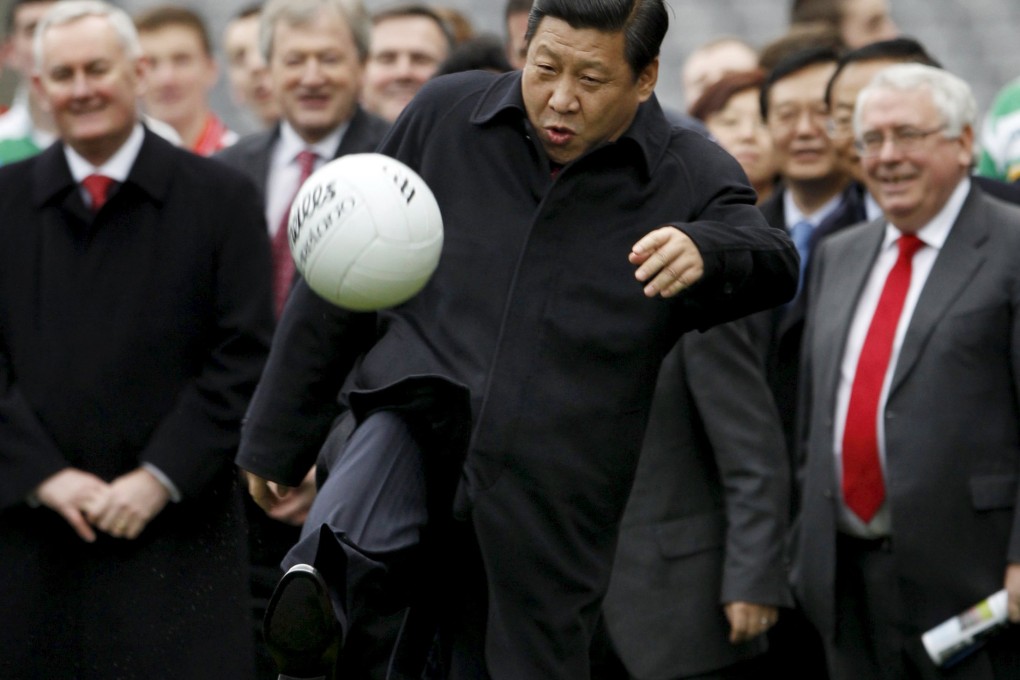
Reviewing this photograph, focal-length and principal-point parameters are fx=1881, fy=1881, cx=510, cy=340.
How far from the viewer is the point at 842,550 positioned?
269 inches

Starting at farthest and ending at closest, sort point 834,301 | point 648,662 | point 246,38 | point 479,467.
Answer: point 246,38, point 834,301, point 648,662, point 479,467

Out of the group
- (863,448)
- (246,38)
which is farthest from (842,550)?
(246,38)

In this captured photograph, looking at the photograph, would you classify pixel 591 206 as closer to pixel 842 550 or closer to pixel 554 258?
pixel 554 258

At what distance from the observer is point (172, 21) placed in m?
10.1

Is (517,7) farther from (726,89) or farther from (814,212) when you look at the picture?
(814,212)

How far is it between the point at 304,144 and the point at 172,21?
2.90m

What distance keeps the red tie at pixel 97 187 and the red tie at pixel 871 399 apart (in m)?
2.73

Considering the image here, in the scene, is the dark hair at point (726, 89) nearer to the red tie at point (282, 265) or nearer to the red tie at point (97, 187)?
the red tie at point (282, 265)

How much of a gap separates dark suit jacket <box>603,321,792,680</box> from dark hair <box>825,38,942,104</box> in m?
1.62

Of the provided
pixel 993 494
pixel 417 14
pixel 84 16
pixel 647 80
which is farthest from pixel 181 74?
pixel 647 80

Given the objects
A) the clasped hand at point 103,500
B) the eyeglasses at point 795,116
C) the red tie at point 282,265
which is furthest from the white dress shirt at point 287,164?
the eyeglasses at point 795,116

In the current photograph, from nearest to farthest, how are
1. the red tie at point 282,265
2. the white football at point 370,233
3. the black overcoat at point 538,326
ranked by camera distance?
the white football at point 370,233 → the black overcoat at point 538,326 → the red tie at point 282,265

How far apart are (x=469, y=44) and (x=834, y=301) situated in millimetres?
1926

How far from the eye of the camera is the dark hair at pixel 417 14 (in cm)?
881
